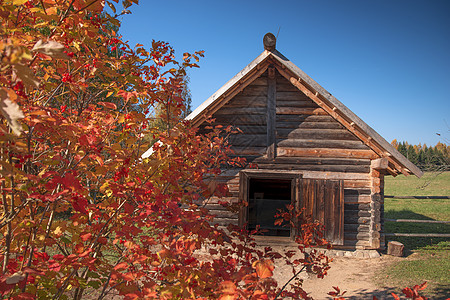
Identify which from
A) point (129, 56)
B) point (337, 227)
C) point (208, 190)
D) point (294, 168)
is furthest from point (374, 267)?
point (129, 56)

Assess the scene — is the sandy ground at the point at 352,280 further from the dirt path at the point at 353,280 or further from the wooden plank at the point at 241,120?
the wooden plank at the point at 241,120

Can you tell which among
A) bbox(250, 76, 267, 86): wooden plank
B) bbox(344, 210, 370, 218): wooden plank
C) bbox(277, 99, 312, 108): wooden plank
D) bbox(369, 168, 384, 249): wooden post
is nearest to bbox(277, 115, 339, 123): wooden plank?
bbox(277, 99, 312, 108): wooden plank

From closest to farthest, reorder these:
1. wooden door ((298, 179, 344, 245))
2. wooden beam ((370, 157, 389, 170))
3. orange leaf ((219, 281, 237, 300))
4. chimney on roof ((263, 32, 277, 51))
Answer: orange leaf ((219, 281, 237, 300))
chimney on roof ((263, 32, 277, 51))
wooden beam ((370, 157, 389, 170))
wooden door ((298, 179, 344, 245))

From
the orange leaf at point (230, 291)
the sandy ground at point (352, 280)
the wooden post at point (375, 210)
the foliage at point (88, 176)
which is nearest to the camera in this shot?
the orange leaf at point (230, 291)

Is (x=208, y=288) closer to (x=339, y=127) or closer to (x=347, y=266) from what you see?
(x=347, y=266)

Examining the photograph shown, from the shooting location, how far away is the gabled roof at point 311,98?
7086mm

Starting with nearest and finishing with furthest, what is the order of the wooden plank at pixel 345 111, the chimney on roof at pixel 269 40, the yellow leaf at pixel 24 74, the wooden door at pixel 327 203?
the yellow leaf at pixel 24 74 < the chimney on roof at pixel 269 40 < the wooden plank at pixel 345 111 < the wooden door at pixel 327 203

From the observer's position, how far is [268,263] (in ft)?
5.19

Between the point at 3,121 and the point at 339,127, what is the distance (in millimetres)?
7272

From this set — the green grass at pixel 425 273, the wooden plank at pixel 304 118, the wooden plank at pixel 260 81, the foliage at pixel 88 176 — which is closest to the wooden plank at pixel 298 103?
the wooden plank at pixel 304 118

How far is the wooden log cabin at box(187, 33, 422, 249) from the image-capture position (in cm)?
754

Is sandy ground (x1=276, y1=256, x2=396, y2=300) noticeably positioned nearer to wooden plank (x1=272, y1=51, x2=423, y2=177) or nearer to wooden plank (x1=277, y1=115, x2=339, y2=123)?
wooden plank (x1=272, y1=51, x2=423, y2=177)

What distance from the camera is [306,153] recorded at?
770 cm

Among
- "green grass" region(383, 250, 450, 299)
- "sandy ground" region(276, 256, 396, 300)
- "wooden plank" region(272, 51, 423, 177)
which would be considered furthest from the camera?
"wooden plank" region(272, 51, 423, 177)
